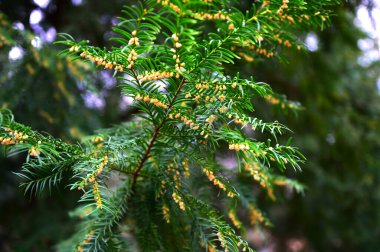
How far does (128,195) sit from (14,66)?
0.97 meters

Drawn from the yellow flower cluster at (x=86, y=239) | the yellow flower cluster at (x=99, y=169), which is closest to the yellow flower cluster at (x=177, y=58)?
the yellow flower cluster at (x=99, y=169)

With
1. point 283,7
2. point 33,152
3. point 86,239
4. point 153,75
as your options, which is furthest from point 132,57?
point 86,239

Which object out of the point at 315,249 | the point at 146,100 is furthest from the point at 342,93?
the point at 146,100

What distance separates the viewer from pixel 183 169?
3.39ft

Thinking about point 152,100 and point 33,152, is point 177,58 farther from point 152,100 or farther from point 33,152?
point 33,152

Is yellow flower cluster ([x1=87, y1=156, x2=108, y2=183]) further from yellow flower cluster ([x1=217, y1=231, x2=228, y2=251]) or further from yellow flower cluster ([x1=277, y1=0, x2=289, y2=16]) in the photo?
yellow flower cluster ([x1=277, y1=0, x2=289, y2=16])

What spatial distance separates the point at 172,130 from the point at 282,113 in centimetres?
A: 133

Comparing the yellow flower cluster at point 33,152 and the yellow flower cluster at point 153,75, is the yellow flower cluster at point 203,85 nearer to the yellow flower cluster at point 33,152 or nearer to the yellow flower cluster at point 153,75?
the yellow flower cluster at point 153,75

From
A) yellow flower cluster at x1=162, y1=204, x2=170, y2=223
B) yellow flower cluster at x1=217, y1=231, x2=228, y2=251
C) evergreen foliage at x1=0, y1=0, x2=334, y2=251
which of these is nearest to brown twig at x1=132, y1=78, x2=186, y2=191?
evergreen foliage at x1=0, y1=0, x2=334, y2=251

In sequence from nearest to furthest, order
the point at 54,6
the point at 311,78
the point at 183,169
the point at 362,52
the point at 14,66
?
the point at 183,169 → the point at 14,66 → the point at 54,6 → the point at 311,78 → the point at 362,52

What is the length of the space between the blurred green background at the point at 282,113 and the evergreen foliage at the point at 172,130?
334 millimetres

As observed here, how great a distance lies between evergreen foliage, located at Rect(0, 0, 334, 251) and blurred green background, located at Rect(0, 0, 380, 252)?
334mm

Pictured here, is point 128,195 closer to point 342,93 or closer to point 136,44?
point 136,44

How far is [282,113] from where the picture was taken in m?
2.10
